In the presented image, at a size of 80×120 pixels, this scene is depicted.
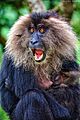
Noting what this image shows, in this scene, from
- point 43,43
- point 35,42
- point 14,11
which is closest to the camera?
point 35,42

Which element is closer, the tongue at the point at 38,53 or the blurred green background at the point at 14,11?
the tongue at the point at 38,53

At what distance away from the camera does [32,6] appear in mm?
6953

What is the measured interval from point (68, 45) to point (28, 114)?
2.45ft

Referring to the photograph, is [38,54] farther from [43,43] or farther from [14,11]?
[14,11]

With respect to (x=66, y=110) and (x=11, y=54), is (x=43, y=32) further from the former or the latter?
(x=66, y=110)

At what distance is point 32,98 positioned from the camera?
16.9ft

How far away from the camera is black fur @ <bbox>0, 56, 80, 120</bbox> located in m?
5.15

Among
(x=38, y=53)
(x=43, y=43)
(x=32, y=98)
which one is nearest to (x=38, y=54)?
(x=38, y=53)

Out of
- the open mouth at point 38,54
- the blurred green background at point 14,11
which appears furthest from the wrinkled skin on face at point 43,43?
the blurred green background at point 14,11

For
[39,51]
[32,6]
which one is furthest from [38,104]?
[32,6]

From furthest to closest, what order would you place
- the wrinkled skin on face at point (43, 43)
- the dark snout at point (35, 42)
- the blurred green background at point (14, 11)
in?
1. the blurred green background at point (14, 11)
2. the wrinkled skin on face at point (43, 43)
3. the dark snout at point (35, 42)

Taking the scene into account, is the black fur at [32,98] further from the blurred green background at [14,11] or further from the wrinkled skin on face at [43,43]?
the blurred green background at [14,11]

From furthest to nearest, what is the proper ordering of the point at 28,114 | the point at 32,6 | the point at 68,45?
the point at 32,6, the point at 68,45, the point at 28,114

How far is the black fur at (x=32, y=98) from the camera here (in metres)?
5.15
